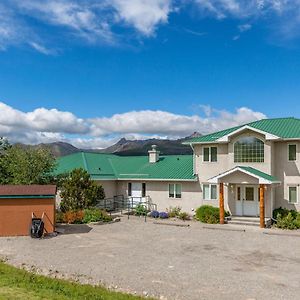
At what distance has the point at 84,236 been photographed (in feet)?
72.6

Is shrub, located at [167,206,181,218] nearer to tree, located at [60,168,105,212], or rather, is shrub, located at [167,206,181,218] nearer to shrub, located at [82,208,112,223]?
shrub, located at [82,208,112,223]

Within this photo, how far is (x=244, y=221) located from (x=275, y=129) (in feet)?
24.4

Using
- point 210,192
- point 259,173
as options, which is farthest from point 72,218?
point 259,173

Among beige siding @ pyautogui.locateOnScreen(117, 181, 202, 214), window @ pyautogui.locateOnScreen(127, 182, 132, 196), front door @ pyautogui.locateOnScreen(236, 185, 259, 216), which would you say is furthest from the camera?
window @ pyautogui.locateOnScreen(127, 182, 132, 196)

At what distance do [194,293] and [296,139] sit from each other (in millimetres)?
17525

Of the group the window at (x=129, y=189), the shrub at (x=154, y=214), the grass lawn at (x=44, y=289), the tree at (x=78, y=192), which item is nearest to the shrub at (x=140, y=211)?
the shrub at (x=154, y=214)

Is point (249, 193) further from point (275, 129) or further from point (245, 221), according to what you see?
point (275, 129)

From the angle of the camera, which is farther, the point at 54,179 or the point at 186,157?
the point at 186,157

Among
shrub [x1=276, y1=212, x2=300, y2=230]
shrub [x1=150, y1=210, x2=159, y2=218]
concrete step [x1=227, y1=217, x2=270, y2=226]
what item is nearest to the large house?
concrete step [x1=227, y1=217, x2=270, y2=226]

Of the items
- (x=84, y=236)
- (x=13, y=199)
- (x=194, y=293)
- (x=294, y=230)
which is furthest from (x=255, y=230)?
(x=13, y=199)

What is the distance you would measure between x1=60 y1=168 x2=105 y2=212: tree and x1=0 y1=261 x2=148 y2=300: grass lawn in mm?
15188

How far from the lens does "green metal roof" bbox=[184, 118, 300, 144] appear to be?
2745 centimetres

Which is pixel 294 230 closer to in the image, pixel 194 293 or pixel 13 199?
pixel 194 293

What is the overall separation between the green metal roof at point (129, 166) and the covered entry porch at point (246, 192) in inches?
136
